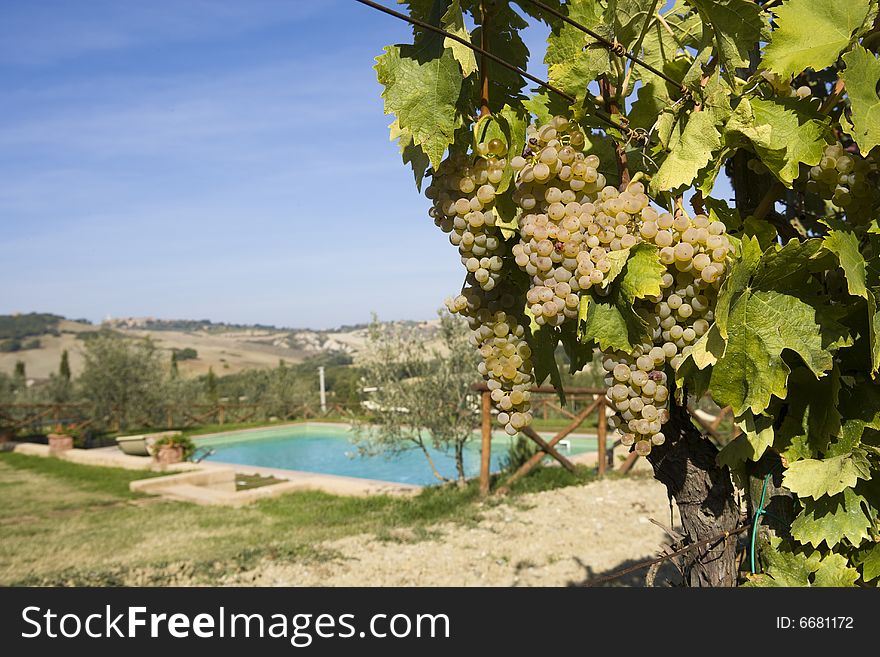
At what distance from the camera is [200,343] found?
83.5 meters

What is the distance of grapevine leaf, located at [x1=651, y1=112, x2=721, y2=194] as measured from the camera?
1.27 meters

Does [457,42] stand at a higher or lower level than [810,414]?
higher

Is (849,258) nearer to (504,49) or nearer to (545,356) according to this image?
→ (545,356)

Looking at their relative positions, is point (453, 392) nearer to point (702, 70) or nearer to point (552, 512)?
point (552, 512)

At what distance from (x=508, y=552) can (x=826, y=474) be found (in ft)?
17.8

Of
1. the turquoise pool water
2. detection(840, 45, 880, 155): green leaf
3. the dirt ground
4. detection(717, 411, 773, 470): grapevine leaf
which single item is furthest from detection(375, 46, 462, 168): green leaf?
the turquoise pool water

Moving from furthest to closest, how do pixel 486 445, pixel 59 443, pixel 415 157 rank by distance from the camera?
1. pixel 59 443
2. pixel 486 445
3. pixel 415 157

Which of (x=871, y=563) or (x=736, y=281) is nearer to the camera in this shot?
(x=736, y=281)

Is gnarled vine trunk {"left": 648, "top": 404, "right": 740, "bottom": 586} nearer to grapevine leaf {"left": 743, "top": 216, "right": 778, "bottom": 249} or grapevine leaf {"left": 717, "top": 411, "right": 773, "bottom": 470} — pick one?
grapevine leaf {"left": 717, "top": 411, "right": 773, "bottom": 470}

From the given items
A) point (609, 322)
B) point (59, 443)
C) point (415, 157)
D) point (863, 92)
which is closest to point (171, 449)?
point (59, 443)

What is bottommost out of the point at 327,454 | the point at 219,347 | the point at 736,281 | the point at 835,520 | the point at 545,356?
the point at 327,454

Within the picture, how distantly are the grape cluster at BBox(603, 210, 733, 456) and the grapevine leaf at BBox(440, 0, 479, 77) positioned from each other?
0.39 meters

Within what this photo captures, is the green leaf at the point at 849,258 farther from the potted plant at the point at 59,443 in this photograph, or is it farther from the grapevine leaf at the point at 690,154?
the potted plant at the point at 59,443
